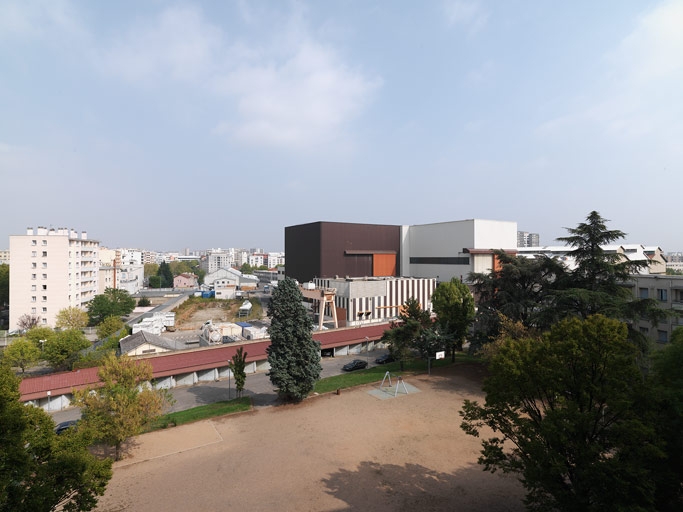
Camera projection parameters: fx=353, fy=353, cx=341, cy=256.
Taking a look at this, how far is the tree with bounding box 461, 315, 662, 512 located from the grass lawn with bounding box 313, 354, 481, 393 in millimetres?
17563

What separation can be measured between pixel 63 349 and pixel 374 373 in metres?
31.0

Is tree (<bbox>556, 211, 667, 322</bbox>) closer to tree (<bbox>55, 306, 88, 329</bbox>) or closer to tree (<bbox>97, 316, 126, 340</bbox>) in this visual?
tree (<bbox>97, 316, 126, 340</bbox>)

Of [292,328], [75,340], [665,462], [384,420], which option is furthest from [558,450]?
[75,340]

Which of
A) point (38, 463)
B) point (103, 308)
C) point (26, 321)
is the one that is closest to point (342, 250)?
point (103, 308)

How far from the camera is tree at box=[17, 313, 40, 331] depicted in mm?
54156

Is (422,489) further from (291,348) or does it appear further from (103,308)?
(103,308)

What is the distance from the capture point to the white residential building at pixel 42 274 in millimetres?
58562

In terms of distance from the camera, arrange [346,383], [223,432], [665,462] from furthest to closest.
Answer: [346,383], [223,432], [665,462]

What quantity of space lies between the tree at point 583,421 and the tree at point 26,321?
67.4m

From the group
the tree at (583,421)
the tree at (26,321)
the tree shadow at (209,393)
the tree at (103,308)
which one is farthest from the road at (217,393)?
the tree at (26,321)

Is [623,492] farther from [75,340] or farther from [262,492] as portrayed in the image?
[75,340]

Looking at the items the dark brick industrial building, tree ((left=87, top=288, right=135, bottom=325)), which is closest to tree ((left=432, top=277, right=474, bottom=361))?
the dark brick industrial building

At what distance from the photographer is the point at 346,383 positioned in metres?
29.2

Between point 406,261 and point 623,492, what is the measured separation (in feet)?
219
